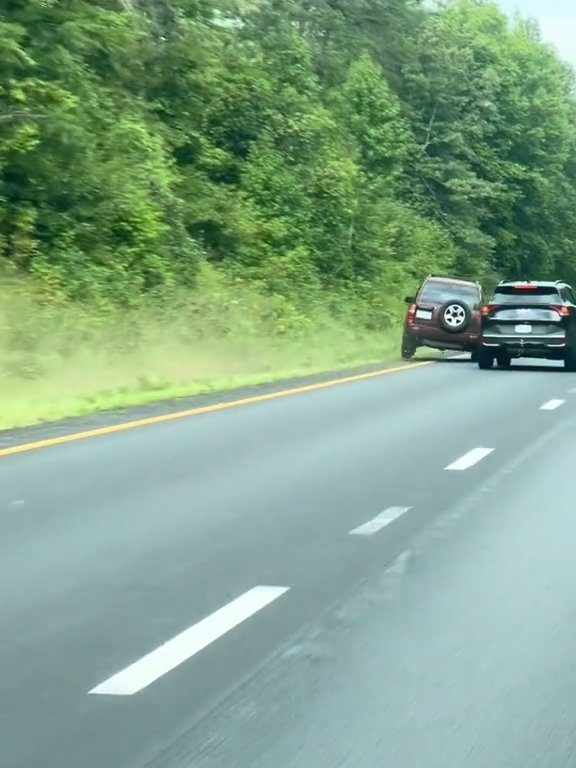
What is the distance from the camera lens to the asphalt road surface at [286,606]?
18.7ft

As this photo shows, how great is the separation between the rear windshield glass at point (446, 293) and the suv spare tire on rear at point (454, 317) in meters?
0.55

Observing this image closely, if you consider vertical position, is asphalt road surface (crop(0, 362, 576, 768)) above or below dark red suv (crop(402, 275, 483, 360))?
above

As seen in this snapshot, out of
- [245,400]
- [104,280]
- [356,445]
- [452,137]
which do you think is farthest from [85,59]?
[452,137]

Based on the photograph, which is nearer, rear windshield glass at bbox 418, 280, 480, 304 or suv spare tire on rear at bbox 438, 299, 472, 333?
suv spare tire on rear at bbox 438, 299, 472, 333

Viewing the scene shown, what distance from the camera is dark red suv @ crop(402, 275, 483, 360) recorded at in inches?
1345

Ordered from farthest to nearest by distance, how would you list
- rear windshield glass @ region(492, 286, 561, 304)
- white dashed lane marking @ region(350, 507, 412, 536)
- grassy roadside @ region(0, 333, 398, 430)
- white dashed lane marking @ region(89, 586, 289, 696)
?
rear windshield glass @ region(492, 286, 561, 304) < grassy roadside @ region(0, 333, 398, 430) < white dashed lane marking @ region(350, 507, 412, 536) < white dashed lane marking @ region(89, 586, 289, 696)

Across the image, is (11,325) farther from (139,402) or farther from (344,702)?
(344,702)

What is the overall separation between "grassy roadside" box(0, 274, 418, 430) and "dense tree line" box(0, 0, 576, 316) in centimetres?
130

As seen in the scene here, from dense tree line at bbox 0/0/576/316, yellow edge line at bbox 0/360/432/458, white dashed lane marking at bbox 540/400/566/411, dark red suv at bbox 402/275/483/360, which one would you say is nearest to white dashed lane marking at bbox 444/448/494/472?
yellow edge line at bbox 0/360/432/458

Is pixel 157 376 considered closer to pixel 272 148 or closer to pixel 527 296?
pixel 527 296

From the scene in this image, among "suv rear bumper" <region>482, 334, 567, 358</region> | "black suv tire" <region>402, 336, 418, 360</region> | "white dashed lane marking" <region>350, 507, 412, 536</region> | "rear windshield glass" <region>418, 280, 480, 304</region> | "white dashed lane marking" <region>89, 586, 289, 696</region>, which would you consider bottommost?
"black suv tire" <region>402, 336, 418, 360</region>

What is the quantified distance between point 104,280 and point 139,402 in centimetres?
1092

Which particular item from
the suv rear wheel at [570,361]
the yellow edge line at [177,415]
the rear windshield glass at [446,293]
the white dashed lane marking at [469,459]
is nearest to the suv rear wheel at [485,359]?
the suv rear wheel at [570,361]

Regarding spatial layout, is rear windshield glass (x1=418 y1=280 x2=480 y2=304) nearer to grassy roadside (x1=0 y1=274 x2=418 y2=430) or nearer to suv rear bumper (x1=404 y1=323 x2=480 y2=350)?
suv rear bumper (x1=404 y1=323 x2=480 y2=350)
